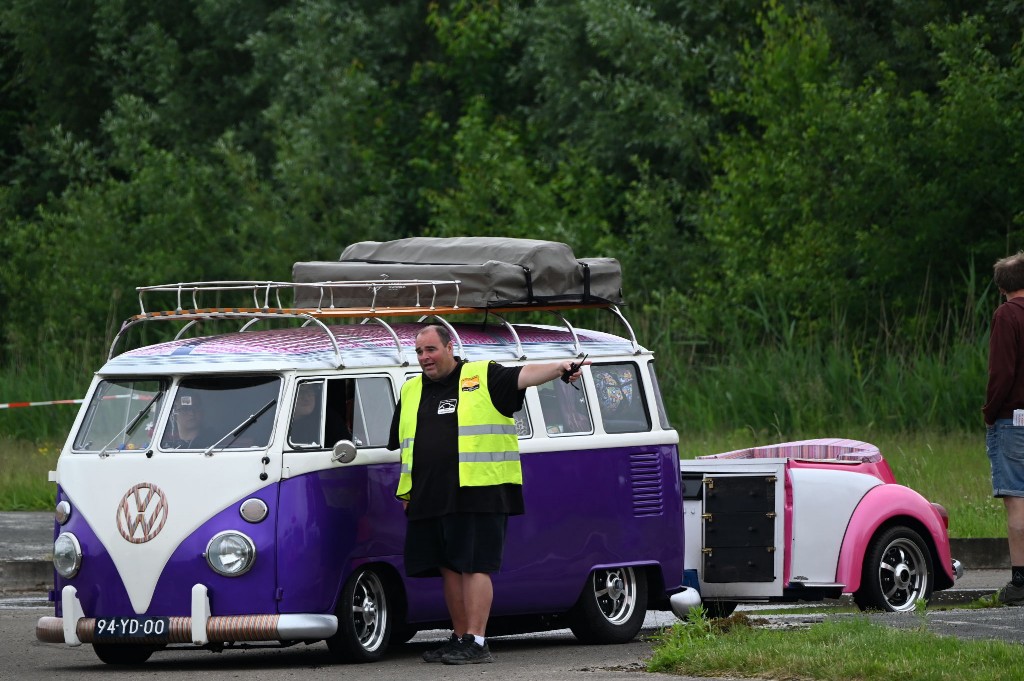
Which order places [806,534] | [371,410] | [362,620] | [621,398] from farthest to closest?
[806,534] → [621,398] → [371,410] → [362,620]

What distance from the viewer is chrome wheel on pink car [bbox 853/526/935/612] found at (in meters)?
13.1

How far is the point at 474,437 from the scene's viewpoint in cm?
1115

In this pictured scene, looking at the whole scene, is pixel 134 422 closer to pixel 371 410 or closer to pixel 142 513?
pixel 142 513

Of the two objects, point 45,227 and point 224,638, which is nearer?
point 224,638

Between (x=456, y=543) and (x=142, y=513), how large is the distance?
170 cm

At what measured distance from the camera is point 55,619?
1133cm

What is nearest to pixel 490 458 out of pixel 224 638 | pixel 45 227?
pixel 224 638

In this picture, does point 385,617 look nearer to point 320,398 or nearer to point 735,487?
point 320,398

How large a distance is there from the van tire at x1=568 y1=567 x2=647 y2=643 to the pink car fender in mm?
1306

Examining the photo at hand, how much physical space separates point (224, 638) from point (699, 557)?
11.9ft

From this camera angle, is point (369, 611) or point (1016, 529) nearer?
point (369, 611)

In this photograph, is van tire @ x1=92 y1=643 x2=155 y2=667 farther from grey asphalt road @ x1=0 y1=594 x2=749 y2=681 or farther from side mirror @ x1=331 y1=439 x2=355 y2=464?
side mirror @ x1=331 y1=439 x2=355 y2=464

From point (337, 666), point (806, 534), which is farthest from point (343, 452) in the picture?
point (806, 534)

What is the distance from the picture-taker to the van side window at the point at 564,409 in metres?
12.3
